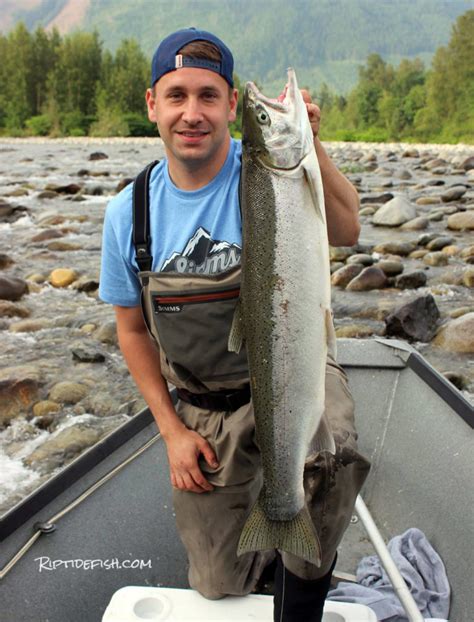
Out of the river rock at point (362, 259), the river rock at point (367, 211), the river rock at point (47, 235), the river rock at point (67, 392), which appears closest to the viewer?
the river rock at point (67, 392)

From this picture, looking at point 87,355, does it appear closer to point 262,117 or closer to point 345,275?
point 345,275

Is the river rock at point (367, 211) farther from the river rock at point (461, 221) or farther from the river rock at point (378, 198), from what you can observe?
the river rock at point (461, 221)

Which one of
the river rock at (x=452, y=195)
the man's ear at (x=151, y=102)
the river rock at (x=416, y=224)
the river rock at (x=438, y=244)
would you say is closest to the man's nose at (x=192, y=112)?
the man's ear at (x=151, y=102)

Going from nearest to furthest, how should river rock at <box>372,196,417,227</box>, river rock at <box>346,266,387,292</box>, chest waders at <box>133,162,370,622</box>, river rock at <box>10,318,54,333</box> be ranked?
chest waders at <box>133,162,370,622</box> < river rock at <box>10,318,54,333</box> < river rock at <box>346,266,387,292</box> < river rock at <box>372,196,417,227</box>

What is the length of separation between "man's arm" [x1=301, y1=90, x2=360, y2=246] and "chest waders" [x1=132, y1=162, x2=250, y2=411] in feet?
1.38

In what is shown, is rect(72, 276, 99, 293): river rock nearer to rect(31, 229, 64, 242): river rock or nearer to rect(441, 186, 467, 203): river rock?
rect(31, 229, 64, 242): river rock

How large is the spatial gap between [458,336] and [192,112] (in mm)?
5313

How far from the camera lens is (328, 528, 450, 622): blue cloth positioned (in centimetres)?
278

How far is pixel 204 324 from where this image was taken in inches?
100

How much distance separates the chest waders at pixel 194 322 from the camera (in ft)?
8.26

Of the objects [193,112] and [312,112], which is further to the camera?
[193,112]

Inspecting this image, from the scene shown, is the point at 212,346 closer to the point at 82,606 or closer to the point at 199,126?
the point at 199,126

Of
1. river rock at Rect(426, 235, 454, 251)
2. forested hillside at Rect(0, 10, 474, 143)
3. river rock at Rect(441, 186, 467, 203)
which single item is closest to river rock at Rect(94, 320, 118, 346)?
river rock at Rect(426, 235, 454, 251)

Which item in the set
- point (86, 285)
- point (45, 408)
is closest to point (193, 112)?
point (45, 408)
